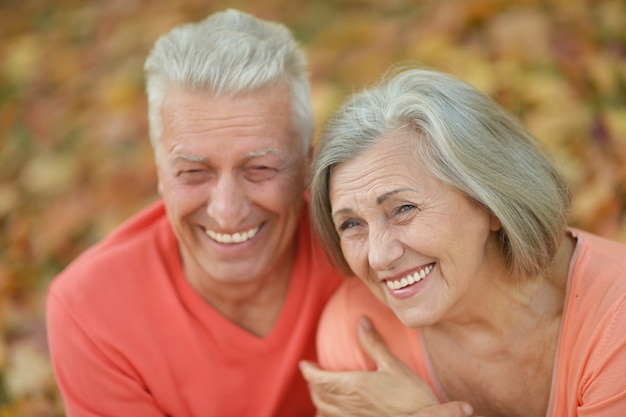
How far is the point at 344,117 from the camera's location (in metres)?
2.29

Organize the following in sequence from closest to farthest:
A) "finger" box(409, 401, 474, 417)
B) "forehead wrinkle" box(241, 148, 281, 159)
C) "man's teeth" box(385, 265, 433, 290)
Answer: "man's teeth" box(385, 265, 433, 290) → "finger" box(409, 401, 474, 417) → "forehead wrinkle" box(241, 148, 281, 159)

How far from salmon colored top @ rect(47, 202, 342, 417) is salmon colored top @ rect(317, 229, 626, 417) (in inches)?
10.9

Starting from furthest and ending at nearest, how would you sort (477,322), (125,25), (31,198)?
Answer: (125,25), (31,198), (477,322)

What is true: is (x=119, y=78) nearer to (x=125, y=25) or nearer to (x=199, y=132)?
(x=125, y=25)

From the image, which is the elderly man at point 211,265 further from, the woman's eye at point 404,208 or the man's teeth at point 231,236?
the woman's eye at point 404,208

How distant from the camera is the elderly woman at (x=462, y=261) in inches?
84.1

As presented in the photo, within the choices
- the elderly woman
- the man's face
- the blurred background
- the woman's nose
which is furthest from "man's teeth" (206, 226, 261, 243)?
the blurred background

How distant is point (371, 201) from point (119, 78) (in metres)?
3.25

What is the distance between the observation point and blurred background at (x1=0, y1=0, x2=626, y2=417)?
3.78 meters

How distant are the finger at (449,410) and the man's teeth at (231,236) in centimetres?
72

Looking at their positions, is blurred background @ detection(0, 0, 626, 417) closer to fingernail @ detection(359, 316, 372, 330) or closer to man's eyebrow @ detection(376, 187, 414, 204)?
fingernail @ detection(359, 316, 372, 330)

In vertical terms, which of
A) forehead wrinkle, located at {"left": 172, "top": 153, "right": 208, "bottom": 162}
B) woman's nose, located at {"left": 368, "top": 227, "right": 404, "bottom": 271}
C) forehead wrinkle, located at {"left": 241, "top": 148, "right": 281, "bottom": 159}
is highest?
forehead wrinkle, located at {"left": 241, "top": 148, "right": 281, "bottom": 159}

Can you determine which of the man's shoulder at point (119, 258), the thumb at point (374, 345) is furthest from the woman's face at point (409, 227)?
the man's shoulder at point (119, 258)

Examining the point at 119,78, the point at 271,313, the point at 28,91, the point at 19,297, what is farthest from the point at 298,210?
the point at 28,91
